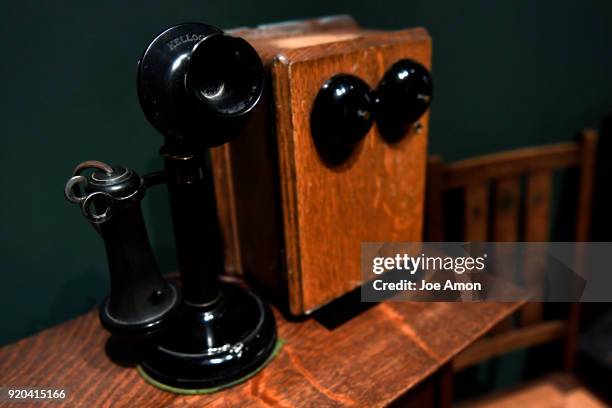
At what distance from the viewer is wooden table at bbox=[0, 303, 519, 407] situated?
2.45 feet

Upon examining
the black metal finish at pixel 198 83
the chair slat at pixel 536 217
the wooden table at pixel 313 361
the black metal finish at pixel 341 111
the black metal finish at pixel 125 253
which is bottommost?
the chair slat at pixel 536 217

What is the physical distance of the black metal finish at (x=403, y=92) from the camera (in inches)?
31.2

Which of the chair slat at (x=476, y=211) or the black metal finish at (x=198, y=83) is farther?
the chair slat at (x=476, y=211)

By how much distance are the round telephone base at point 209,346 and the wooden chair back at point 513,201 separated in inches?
23.6

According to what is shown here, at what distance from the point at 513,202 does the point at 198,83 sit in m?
0.99

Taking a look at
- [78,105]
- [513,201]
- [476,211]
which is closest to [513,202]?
[513,201]

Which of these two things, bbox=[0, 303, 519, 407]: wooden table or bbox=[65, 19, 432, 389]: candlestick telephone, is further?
bbox=[0, 303, 519, 407]: wooden table

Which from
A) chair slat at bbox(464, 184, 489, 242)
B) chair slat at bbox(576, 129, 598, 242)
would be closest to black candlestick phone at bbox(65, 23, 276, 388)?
chair slat at bbox(464, 184, 489, 242)

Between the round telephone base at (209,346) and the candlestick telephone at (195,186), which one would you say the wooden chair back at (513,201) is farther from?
the round telephone base at (209,346)

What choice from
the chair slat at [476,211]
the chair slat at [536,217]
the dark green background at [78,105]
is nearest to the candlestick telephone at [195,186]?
the dark green background at [78,105]

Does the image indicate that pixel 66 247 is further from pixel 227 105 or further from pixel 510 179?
pixel 510 179

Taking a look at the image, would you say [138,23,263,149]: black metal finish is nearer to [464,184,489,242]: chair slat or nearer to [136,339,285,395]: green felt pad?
[136,339,285,395]: green felt pad

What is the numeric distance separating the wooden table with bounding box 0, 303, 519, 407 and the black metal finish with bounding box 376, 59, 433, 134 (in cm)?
32

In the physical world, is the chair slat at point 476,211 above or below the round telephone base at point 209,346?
below
